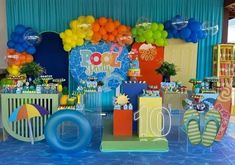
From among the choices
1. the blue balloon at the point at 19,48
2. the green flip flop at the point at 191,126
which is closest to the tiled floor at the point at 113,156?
the green flip flop at the point at 191,126

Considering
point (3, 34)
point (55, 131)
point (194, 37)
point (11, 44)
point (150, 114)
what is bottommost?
point (55, 131)

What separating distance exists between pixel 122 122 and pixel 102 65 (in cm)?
303

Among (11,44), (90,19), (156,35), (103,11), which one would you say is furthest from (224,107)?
(11,44)

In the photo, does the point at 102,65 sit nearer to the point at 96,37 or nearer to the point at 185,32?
the point at 96,37

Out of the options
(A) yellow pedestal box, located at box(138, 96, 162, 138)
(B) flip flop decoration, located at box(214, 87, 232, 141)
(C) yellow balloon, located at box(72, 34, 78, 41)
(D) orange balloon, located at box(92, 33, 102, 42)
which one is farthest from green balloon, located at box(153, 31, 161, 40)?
(A) yellow pedestal box, located at box(138, 96, 162, 138)

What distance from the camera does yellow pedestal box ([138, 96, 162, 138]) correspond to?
5.00m

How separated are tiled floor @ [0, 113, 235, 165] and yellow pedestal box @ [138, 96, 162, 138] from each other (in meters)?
0.46

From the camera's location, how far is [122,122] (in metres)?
5.13

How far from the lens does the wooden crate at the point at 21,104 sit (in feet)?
17.2

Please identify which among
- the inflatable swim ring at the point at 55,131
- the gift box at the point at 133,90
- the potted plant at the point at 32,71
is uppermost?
the potted plant at the point at 32,71

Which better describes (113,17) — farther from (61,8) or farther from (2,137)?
(2,137)

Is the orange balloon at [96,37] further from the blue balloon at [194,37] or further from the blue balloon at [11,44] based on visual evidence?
the blue balloon at [194,37]

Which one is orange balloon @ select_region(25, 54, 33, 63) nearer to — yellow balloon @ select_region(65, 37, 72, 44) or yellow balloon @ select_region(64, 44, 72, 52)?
yellow balloon @ select_region(64, 44, 72, 52)

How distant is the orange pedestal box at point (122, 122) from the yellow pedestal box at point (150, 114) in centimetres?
21
